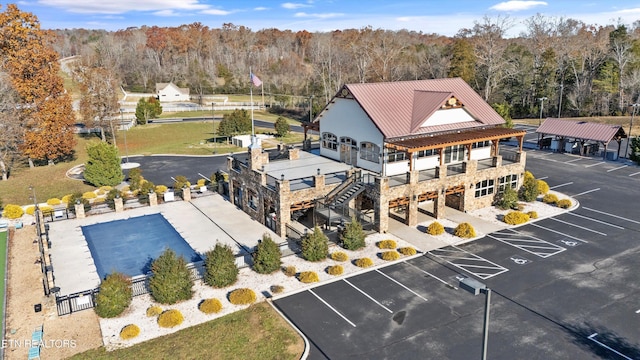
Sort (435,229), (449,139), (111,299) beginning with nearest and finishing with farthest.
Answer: (111,299) → (435,229) → (449,139)

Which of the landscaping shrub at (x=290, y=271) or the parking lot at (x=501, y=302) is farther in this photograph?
the landscaping shrub at (x=290, y=271)

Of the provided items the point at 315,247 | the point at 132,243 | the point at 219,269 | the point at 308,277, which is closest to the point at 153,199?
the point at 132,243

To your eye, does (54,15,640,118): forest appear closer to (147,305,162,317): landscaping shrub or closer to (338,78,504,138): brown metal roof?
(338,78,504,138): brown metal roof

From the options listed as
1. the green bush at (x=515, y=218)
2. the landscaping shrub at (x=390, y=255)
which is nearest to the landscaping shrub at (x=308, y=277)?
the landscaping shrub at (x=390, y=255)

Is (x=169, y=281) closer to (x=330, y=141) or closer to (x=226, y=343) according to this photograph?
(x=226, y=343)

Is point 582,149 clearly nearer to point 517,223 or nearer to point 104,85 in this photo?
point 517,223

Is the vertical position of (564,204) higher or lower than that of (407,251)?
higher

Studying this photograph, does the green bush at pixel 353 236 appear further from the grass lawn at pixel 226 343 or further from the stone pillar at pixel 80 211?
the stone pillar at pixel 80 211

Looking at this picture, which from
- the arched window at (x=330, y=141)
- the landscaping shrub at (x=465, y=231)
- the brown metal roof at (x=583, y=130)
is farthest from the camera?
the brown metal roof at (x=583, y=130)
